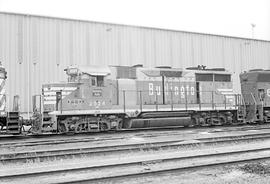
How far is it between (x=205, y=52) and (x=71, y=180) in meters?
21.3

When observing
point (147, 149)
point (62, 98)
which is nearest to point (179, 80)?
point (62, 98)

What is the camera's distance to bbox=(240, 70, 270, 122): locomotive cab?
59.7 ft

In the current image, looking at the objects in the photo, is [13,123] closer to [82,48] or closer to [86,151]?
[86,151]

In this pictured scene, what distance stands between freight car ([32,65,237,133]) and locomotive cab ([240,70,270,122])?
137 centimetres

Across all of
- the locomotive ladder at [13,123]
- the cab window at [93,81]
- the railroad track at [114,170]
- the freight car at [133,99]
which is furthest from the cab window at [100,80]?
the railroad track at [114,170]

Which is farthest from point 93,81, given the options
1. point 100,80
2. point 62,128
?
point 62,128

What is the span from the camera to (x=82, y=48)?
20.8 meters

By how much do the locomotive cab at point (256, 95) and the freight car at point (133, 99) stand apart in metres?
1.37

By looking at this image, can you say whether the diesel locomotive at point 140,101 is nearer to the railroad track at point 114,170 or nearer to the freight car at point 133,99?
the freight car at point 133,99

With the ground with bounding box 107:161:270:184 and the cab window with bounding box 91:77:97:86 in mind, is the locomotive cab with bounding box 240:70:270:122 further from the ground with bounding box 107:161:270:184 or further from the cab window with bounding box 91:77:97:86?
the ground with bounding box 107:161:270:184

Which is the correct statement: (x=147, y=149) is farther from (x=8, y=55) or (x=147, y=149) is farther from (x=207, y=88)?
(x=8, y=55)

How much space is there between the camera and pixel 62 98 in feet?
44.7

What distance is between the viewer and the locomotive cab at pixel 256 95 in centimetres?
1820

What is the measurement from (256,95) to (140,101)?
24.6ft
